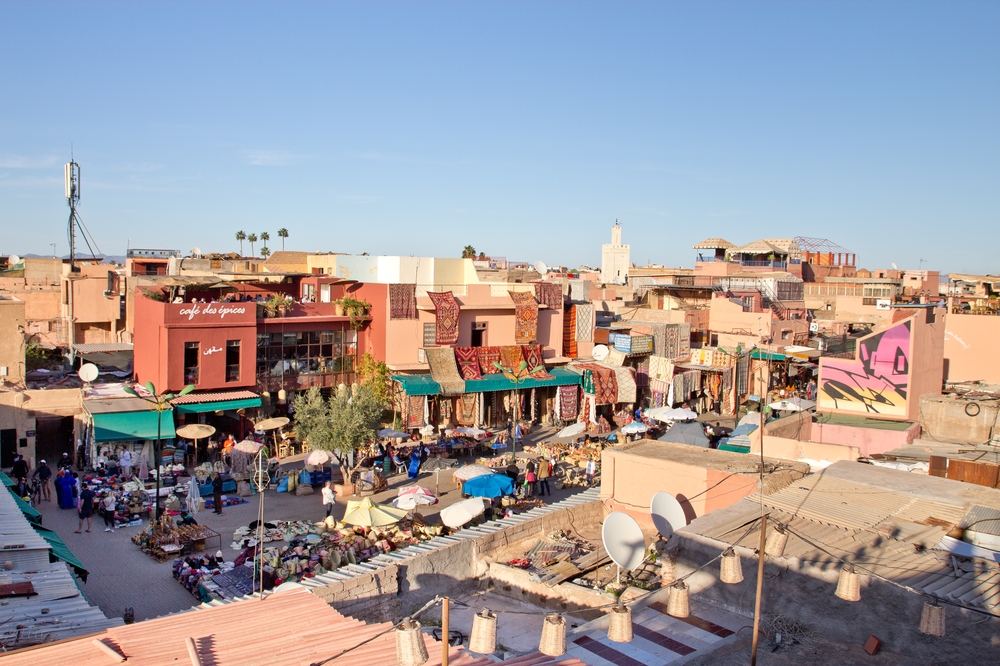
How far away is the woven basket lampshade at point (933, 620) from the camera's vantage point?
7.63m

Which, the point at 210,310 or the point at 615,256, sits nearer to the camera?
the point at 210,310

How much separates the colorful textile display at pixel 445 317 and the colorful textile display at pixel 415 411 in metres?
2.59

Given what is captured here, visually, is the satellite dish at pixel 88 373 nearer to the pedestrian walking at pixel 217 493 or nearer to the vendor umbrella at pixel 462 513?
the pedestrian walking at pixel 217 493

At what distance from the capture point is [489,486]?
18.9 metres

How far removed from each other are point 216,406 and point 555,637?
20.0 metres

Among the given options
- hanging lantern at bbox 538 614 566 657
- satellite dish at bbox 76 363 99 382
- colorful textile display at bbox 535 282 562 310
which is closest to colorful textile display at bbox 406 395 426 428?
colorful textile display at bbox 535 282 562 310

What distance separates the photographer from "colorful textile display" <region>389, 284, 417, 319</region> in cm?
2852

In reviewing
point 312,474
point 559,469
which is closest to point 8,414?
point 312,474

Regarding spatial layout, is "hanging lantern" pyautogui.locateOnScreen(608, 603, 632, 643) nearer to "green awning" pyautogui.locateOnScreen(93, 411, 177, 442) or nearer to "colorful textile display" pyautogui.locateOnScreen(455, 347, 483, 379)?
"green awning" pyautogui.locateOnScreen(93, 411, 177, 442)

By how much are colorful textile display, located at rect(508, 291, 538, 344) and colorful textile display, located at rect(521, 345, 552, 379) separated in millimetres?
324

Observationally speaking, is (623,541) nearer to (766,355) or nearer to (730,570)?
(730,570)

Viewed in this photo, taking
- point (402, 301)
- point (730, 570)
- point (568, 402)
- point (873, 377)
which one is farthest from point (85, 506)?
point (873, 377)

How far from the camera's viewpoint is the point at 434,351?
29.0 meters

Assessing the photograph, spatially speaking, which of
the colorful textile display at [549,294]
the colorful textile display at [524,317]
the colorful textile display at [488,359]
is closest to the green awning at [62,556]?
the colorful textile display at [488,359]
